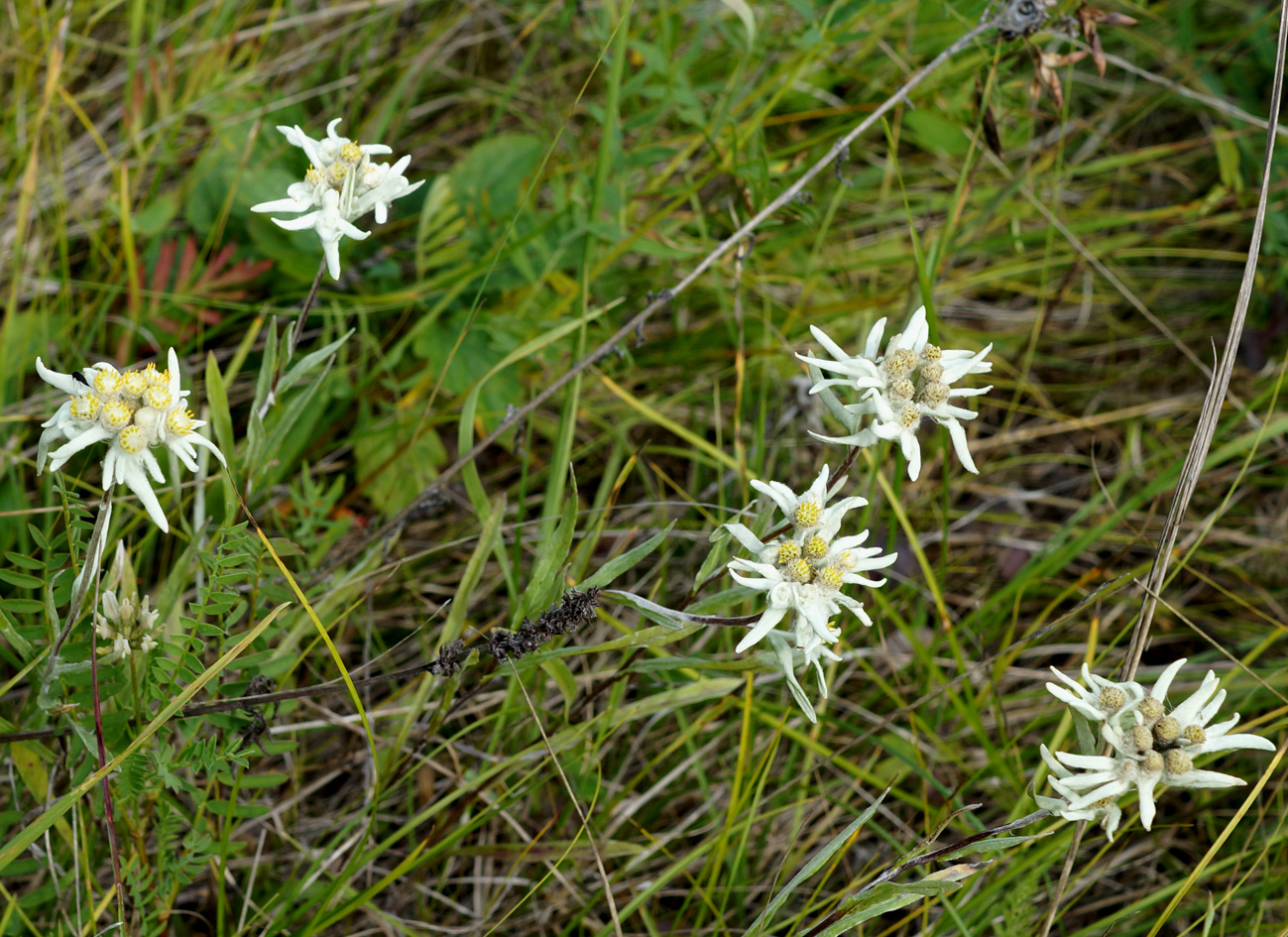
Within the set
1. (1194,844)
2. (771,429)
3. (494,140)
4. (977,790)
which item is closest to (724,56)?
(494,140)

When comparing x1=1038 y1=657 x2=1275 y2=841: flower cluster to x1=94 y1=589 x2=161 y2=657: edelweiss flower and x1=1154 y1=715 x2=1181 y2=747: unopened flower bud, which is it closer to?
x1=1154 y1=715 x2=1181 y2=747: unopened flower bud

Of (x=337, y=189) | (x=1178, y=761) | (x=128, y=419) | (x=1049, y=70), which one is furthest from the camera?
(x=1049, y=70)

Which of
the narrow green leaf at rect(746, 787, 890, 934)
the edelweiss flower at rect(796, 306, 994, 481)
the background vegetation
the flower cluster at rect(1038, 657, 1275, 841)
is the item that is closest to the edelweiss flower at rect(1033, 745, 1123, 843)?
the flower cluster at rect(1038, 657, 1275, 841)

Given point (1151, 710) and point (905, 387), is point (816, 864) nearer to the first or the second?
point (1151, 710)

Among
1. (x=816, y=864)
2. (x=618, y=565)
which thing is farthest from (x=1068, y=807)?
(x=618, y=565)

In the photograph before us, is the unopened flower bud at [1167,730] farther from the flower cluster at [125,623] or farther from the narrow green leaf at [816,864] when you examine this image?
the flower cluster at [125,623]
